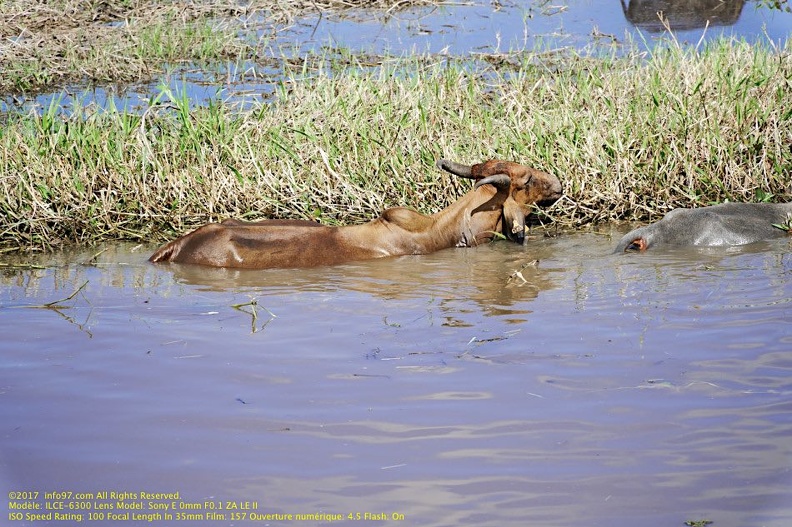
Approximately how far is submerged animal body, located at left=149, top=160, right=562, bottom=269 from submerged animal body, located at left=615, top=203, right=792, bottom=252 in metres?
0.93

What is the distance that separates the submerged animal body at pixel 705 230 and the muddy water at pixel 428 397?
0.47 metres

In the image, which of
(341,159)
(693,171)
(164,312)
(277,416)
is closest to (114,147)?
(341,159)

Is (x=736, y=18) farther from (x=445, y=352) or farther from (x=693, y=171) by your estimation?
(x=445, y=352)

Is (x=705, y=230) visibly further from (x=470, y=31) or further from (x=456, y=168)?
(x=470, y=31)

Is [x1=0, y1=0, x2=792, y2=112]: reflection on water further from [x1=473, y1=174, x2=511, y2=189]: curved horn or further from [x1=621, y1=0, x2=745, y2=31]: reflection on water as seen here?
[x1=473, y1=174, x2=511, y2=189]: curved horn

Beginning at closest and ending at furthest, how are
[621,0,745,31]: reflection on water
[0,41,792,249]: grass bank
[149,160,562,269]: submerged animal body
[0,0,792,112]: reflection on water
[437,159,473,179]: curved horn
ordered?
[149,160,562,269]: submerged animal body
[437,159,473,179]: curved horn
[0,41,792,249]: grass bank
[0,0,792,112]: reflection on water
[621,0,745,31]: reflection on water

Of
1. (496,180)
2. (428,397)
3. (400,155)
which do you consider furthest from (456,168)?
(428,397)

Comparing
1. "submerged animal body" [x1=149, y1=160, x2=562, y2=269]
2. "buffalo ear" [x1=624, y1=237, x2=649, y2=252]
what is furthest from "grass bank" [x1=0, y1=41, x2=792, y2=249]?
"buffalo ear" [x1=624, y1=237, x2=649, y2=252]

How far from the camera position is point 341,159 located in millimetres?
8367

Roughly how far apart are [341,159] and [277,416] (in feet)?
14.7

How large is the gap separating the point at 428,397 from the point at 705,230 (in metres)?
3.50

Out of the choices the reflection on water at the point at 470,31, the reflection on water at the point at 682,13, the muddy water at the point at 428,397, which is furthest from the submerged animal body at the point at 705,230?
the reflection on water at the point at 682,13

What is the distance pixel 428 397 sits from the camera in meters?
4.19

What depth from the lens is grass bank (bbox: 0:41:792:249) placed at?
8.08 m
